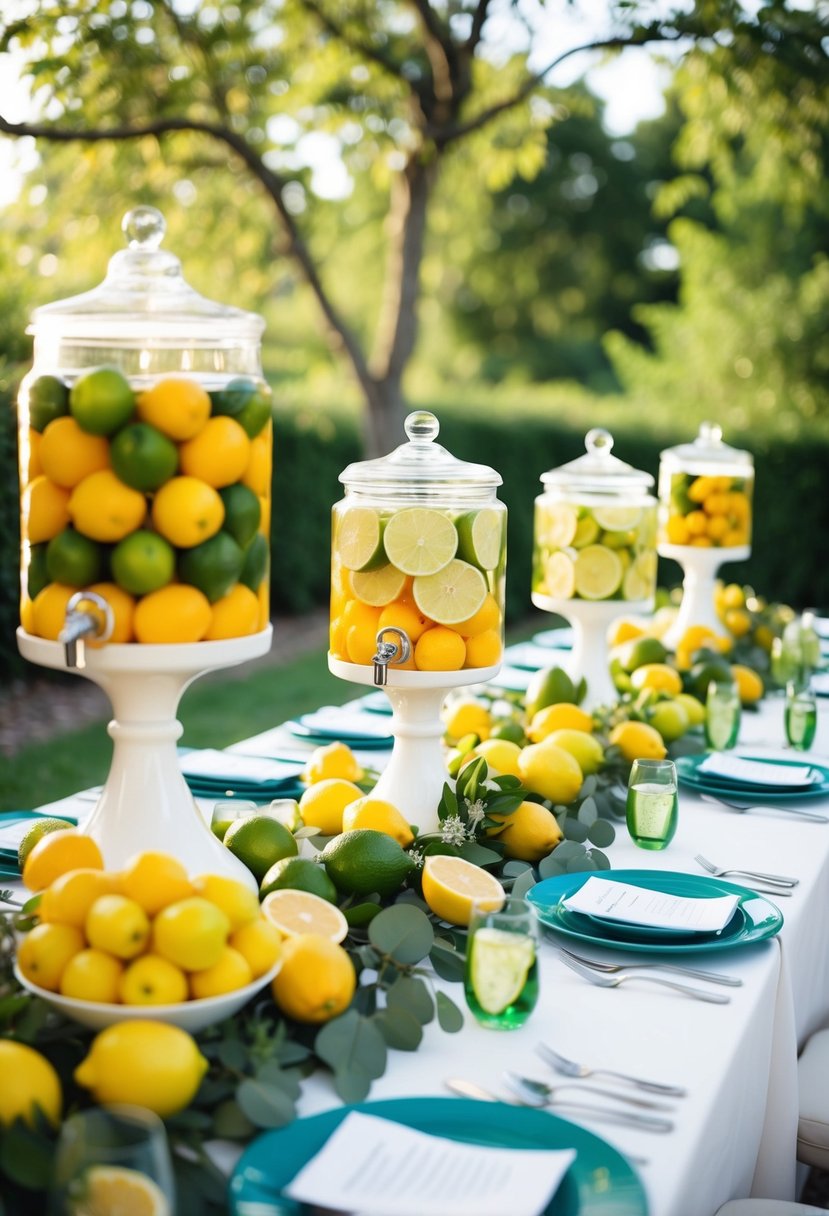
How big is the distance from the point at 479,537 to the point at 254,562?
0.46 metres

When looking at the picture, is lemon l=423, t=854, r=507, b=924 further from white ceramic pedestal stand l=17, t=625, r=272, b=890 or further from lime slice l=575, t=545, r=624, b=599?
lime slice l=575, t=545, r=624, b=599

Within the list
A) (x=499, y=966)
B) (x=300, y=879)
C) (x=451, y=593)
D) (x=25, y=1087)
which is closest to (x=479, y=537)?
(x=451, y=593)

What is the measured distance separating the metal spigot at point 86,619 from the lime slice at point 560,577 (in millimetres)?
1494

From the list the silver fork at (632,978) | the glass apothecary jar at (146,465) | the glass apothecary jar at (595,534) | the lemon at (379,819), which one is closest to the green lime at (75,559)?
the glass apothecary jar at (146,465)

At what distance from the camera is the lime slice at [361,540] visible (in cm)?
183

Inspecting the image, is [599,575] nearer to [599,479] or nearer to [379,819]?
[599,479]

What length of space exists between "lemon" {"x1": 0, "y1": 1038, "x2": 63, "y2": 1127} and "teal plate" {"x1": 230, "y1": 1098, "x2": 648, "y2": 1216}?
174 millimetres

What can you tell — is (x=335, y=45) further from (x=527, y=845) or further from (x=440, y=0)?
(x=527, y=845)

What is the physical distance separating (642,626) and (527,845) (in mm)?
2038

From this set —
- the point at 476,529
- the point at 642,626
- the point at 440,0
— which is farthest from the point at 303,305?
the point at 476,529

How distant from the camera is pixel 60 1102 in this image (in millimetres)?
1104

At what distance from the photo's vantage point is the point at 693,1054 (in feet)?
4.29

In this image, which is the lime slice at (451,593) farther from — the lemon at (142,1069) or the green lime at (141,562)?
the lemon at (142,1069)

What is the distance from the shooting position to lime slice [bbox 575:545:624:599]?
2.72m
